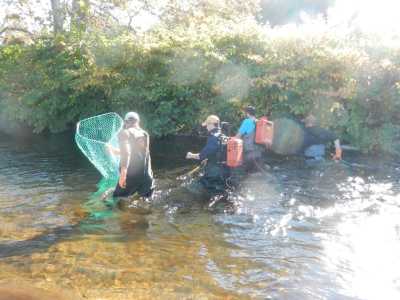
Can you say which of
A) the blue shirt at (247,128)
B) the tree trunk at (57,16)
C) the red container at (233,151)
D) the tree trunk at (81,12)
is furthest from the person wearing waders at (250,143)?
the tree trunk at (57,16)

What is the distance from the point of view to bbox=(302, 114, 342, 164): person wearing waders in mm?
12367

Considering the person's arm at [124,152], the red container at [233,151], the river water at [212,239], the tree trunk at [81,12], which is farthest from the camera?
the tree trunk at [81,12]

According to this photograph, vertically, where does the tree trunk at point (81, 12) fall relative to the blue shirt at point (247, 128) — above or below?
above

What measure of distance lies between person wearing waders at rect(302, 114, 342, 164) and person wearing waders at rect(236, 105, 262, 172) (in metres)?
1.78

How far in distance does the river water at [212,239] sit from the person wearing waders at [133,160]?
528 millimetres

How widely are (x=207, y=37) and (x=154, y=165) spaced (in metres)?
5.25

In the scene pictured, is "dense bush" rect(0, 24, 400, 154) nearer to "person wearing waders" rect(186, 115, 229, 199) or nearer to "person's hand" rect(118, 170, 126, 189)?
"person wearing waders" rect(186, 115, 229, 199)

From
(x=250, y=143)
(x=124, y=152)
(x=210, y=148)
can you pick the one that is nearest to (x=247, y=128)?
(x=250, y=143)

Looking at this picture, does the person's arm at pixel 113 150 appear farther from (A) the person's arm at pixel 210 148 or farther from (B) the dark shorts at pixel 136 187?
(A) the person's arm at pixel 210 148

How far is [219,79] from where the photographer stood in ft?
50.2

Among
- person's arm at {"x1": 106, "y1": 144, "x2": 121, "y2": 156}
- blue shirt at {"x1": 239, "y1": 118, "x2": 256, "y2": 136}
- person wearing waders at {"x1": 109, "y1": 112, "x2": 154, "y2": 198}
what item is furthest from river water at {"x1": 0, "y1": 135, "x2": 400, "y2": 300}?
blue shirt at {"x1": 239, "y1": 118, "x2": 256, "y2": 136}

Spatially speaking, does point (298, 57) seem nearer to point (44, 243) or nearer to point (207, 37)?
point (207, 37)

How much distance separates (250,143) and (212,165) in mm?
1987

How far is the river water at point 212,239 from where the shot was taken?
5895mm
